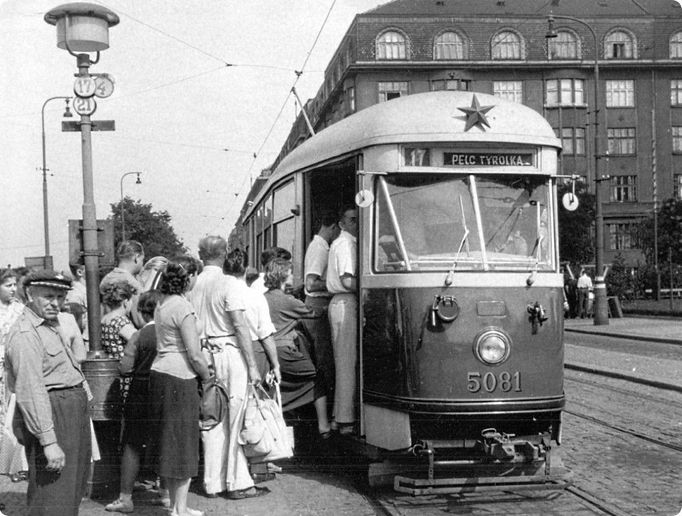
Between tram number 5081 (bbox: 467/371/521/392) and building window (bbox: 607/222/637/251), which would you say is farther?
building window (bbox: 607/222/637/251)

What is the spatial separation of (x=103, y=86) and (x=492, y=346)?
15.3ft

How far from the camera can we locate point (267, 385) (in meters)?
7.77

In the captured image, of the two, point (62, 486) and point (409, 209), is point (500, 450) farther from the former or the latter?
point (62, 486)

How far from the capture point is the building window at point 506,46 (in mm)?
54972

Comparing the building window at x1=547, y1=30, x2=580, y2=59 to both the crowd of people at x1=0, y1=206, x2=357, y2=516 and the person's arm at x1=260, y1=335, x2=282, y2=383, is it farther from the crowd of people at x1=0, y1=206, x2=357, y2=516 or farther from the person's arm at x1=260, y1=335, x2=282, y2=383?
the person's arm at x1=260, y1=335, x2=282, y2=383

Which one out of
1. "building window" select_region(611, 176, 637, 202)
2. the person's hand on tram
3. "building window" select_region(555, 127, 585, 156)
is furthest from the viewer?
"building window" select_region(611, 176, 637, 202)

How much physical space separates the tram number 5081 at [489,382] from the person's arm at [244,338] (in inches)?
66.4

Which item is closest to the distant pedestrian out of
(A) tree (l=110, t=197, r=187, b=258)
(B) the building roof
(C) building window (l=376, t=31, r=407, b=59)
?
(B) the building roof

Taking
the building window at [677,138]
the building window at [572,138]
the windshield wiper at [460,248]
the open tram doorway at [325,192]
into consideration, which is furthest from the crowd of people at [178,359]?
the building window at [677,138]

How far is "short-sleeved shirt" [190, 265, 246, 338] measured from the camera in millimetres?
7262

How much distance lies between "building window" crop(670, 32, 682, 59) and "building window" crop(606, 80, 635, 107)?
121 inches

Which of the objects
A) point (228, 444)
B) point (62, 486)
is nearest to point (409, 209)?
point (228, 444)

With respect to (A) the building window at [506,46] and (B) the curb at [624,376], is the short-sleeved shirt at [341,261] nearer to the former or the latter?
(B) the curb at [624,376]

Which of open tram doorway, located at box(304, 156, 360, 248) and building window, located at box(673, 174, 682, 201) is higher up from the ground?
building window, located at box(673, 174, 682, 201)
